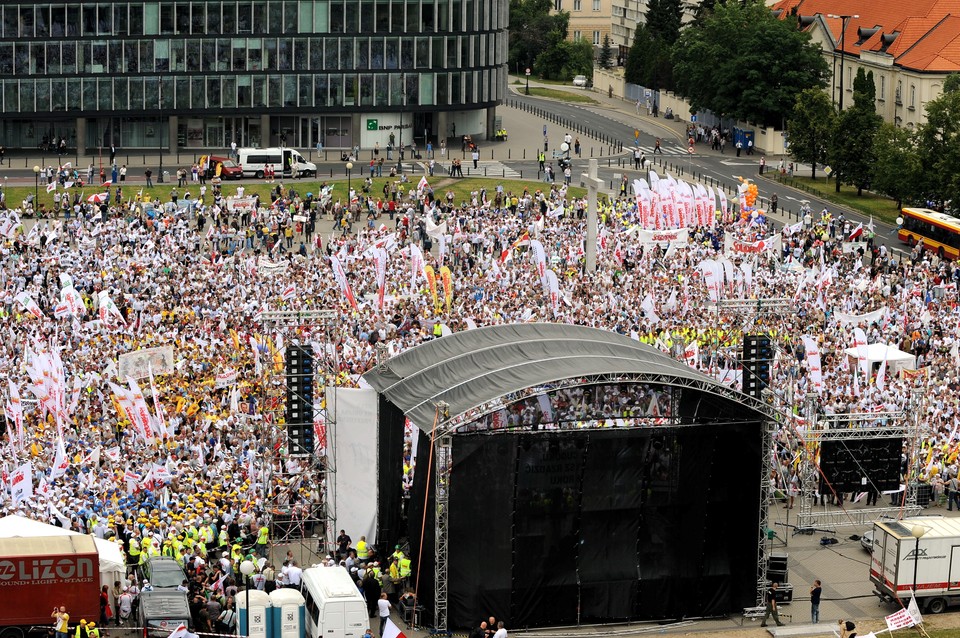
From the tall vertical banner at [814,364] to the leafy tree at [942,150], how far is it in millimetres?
34996

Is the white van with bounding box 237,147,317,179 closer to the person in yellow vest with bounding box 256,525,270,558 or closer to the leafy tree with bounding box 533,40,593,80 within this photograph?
the person in yellow vest with bounding box 256,525,270,558

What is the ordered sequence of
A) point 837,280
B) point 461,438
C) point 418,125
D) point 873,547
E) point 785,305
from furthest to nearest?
point 418,125 < point 837,280 < point 785,305 < point 873,547 < point 461,438

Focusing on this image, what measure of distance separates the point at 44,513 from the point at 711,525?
16.9 m

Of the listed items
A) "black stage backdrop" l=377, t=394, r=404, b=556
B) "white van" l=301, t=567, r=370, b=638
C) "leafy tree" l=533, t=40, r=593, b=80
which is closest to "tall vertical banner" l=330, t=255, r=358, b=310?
"black stage backdrop" l=377, t=394, r=404, b=556

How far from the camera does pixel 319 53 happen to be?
111 m

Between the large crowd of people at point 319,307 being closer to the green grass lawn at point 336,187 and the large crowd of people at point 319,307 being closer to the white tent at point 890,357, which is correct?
the white tent at point 890,357

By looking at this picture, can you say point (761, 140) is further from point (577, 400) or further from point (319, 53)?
point (577, 400)

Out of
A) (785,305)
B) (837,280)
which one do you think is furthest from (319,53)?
(785,305)

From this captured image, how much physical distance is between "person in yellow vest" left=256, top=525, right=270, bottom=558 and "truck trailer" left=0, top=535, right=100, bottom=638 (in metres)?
5.67

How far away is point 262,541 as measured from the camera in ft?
153

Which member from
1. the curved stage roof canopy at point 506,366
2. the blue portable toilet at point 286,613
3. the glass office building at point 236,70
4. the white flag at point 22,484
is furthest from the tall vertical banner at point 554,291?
the glass office building at point 236,70

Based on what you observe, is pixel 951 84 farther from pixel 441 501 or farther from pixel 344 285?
pixel 441 501

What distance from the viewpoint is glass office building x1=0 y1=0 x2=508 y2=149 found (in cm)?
10788

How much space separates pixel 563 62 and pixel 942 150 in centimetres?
7214
